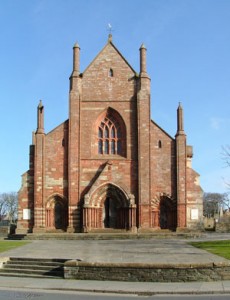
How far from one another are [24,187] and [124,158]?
9.00 meters

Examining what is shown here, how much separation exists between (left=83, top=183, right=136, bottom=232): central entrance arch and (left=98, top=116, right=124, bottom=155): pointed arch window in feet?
10.6

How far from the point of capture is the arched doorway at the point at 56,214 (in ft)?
143

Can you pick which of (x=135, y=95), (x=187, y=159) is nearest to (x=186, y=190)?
(x=187, y=159)

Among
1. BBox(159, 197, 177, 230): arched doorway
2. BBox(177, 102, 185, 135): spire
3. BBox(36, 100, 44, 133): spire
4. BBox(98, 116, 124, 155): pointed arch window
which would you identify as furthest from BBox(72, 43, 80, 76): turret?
BBox(159, 197, 177, 230): arched doorway

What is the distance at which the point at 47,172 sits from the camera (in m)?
43.7

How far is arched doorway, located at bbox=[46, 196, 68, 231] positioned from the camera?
143 feet

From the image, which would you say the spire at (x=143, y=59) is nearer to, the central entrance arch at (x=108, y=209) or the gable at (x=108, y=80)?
the gable at (x=108, y=80)

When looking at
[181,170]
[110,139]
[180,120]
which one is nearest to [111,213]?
[110,139]

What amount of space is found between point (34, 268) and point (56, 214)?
2290 cm

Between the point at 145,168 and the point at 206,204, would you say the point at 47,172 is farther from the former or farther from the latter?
the point at 206,204

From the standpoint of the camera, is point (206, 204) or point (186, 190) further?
point (206, 204)

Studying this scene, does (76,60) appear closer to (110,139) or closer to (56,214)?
(110,139)

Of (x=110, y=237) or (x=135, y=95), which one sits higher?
(x=135, y=95)

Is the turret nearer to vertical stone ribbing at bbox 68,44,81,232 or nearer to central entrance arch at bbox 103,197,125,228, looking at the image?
vertical stone ribbing at bbox 68,44,81,232
